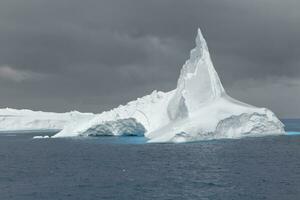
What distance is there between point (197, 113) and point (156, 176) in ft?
94.2

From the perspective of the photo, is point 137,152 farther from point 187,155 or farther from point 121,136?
point 121,136

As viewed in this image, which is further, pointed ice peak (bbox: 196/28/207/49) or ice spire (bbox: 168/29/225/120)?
pointed ice peak (bbox: 196/28/207/49)

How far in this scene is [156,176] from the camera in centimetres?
3812

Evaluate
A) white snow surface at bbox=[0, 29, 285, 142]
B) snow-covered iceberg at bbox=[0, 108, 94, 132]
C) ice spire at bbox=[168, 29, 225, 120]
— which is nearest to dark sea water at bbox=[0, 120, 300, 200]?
white snow surface at bbox=[0, 29, 285, 142]

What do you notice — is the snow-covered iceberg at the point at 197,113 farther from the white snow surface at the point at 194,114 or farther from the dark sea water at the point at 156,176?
the dark sea water at the point at 156,176

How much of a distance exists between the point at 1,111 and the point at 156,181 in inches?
4917

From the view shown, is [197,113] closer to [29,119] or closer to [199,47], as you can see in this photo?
[199,47]

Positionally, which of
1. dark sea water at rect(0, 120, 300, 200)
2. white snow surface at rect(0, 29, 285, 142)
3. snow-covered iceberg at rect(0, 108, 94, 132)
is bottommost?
dark sea water at rect(0, 120, 300, 200)

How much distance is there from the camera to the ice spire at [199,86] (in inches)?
2643

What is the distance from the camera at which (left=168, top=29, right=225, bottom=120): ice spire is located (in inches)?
2643

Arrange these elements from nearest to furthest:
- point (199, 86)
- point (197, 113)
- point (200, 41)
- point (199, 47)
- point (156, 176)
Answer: point (156, 176)
point (197, 113)
point (199, 86)
point (200, 41)
point (199, 47)

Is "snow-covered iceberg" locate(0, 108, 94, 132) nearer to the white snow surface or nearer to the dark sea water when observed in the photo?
the white snow surface

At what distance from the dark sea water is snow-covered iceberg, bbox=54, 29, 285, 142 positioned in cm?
683

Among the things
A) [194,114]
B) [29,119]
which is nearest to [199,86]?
[194,114]
